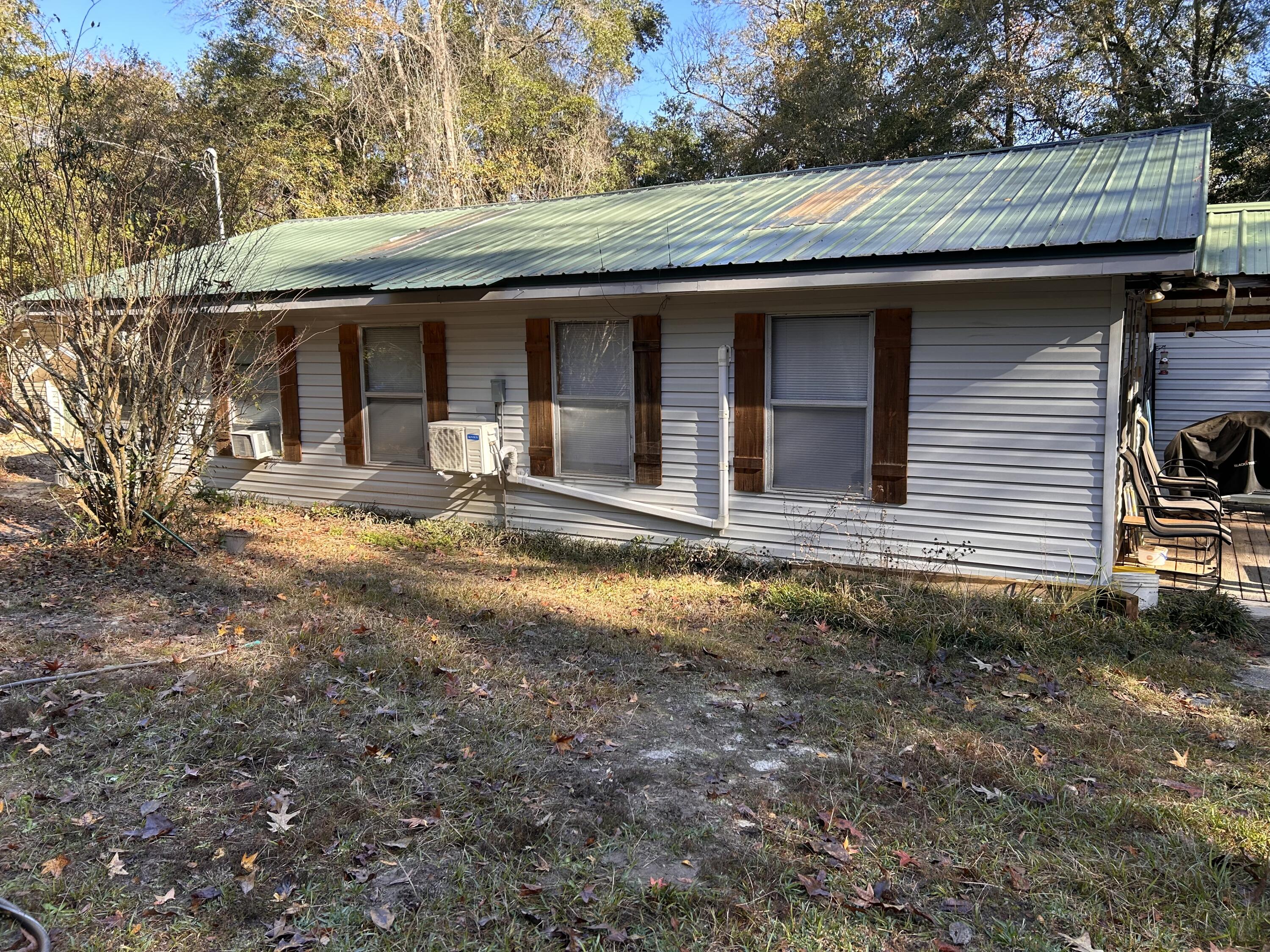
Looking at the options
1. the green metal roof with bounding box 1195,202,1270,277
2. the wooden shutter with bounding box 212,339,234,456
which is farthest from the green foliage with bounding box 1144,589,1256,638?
the wooden shutter with bounding box 212,339,234,456

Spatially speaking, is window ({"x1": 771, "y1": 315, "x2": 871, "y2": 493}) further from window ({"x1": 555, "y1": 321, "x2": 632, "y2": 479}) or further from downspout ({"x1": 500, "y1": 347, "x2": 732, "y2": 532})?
window ({"x1": 555, "y1": 321, "x2": 632, "y2": 479})

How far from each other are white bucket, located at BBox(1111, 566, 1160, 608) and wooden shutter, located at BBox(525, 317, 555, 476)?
16.0 feet

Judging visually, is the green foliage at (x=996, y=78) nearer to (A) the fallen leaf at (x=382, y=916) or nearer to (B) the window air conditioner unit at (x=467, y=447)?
(B) the window air conditioner unit at (x=467, y=447)

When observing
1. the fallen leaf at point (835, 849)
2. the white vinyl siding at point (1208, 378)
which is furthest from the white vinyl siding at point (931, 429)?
the white vinyl siding at point (1208, 378)

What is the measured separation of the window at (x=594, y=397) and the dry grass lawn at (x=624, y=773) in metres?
1.98

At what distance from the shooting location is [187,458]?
10.5m

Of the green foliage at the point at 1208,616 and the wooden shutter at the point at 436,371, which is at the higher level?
the wooden shutter at the point at 436,371

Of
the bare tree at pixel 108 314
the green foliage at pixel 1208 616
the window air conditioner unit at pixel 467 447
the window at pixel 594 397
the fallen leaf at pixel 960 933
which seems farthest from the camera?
the window air conditioner unit at pixel 467 447

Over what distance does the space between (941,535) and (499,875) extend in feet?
15.6

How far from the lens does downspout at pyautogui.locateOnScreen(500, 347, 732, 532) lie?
24.5ft

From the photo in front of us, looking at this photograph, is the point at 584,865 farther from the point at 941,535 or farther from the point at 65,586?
the point at 65,586

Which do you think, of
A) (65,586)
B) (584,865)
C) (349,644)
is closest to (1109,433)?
(584,865)

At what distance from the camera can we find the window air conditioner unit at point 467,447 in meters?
8.48

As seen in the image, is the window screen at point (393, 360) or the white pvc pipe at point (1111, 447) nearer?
the white pvc pipe at point (1111, 447)
